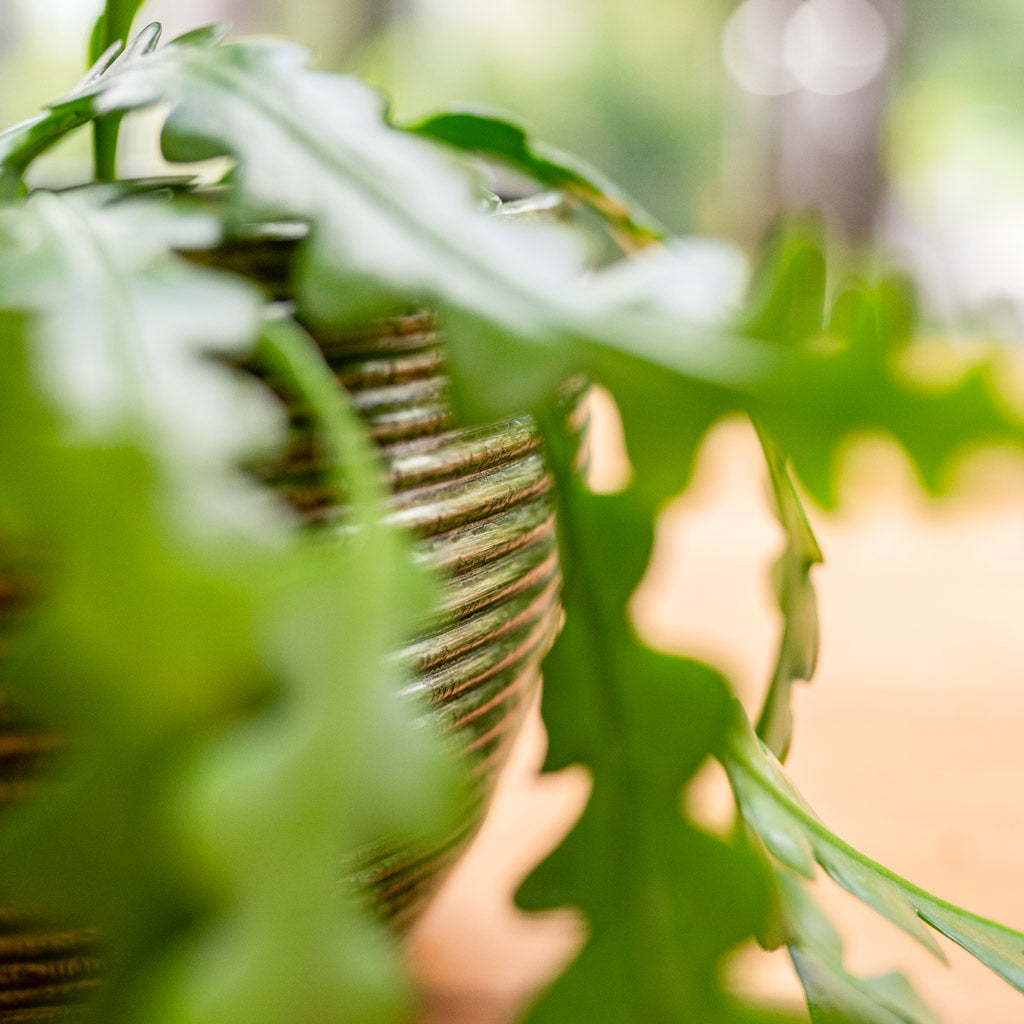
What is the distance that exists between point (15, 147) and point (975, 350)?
17 centimetres

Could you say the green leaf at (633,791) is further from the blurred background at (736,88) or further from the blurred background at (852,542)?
the blurred background at (736,88)

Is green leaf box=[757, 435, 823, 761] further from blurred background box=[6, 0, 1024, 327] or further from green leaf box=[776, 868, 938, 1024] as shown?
blurred background box=[6, 0, 1024, 327]

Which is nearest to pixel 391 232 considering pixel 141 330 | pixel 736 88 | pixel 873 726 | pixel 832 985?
pixel 141 330

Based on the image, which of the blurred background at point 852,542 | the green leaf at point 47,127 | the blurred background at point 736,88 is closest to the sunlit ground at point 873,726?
the blurred background at point 852,542

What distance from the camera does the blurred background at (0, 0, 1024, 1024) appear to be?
0.32 metres

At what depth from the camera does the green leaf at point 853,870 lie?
0.61 ft

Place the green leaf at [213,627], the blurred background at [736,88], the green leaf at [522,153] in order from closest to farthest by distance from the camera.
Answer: the green leaf at [213,627] < the green leaf at [522,153] < the blurred background at [736,88]

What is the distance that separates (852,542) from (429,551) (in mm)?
614

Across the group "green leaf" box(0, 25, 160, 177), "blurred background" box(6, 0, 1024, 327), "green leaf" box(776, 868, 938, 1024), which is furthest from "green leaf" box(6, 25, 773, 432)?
"blurred background" box(6, 0, 1024, 327)

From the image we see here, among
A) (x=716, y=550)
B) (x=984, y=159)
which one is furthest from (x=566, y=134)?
(x=716, y=550)

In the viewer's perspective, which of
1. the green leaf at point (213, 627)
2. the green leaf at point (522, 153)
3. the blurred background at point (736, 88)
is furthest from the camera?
the blurred background at point (736, 88)

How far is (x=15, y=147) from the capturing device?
0.19 metres

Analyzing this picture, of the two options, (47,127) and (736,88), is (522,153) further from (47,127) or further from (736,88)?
(736,88)

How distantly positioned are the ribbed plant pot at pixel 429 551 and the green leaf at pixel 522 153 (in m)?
0.09
